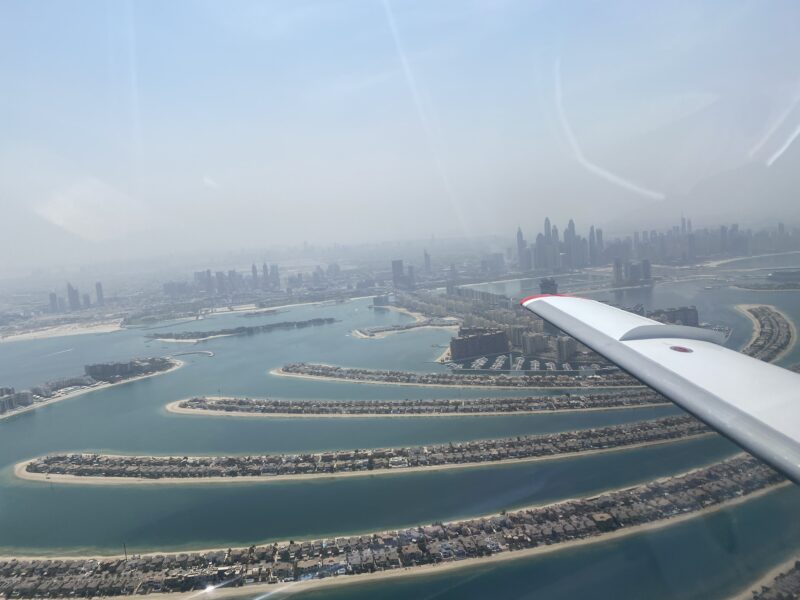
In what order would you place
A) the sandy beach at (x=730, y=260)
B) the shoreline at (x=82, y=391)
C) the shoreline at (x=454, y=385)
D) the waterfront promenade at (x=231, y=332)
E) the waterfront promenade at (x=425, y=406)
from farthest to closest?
the sandy beach at (x=730, y=260) → the waterfront promenade at (x=231, y=332) → the shoreline at (x=82, y=391) → the shoreline at (x=454, y=385) → the waterfront promenade at (x=425, y=406)

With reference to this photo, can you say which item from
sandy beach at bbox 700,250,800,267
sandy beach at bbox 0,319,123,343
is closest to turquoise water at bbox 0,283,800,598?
sandy beach at bbox 0,319,123,343

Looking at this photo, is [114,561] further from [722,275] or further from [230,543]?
[722,275]

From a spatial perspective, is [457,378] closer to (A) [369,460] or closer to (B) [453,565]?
(A) [369,460]

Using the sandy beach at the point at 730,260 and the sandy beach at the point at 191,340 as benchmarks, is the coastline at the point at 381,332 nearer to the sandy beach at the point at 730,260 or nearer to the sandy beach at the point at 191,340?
the sandy beach at the point at 191,340

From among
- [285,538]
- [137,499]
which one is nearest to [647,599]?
[285,538]

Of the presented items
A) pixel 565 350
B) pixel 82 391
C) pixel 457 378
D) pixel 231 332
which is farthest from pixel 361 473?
pixel 231 332

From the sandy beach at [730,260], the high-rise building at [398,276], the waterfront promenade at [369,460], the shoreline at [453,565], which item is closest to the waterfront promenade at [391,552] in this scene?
the shoreline at [453,565]

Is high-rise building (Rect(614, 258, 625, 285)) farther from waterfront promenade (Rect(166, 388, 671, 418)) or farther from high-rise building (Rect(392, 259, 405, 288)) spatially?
waterfront promenade (Rect(166, 388, 671, 418))
